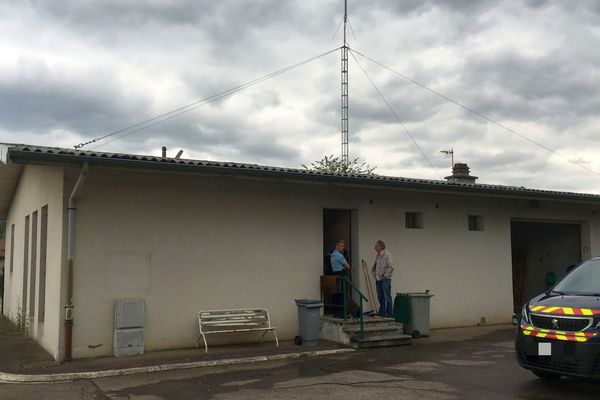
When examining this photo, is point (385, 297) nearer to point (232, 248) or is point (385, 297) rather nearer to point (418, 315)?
point (418, 315)

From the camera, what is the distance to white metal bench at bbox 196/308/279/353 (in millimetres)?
9953

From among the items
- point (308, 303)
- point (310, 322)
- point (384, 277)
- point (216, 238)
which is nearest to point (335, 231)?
point (384, 277)

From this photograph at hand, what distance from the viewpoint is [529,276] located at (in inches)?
709

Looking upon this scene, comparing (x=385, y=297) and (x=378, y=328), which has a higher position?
(x=385, y=297)

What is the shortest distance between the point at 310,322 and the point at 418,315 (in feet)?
8.16

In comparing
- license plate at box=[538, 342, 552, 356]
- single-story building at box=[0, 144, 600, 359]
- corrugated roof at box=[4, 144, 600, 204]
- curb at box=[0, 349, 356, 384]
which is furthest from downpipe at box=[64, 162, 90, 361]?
license plate at box=[538, 342, 552, 356]

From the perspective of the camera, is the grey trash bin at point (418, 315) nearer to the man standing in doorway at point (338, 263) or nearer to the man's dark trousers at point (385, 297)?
the man's dark trousers at point (385, 297)

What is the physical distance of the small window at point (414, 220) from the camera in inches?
516

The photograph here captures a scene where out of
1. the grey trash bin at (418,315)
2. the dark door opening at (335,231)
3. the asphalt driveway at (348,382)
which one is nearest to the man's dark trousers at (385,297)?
the grey trash bin at (418,315)

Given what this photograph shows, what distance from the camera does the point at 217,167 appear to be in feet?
30.6

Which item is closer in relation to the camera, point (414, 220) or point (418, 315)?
point (418, 315)

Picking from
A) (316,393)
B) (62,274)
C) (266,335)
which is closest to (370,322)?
(266,335)

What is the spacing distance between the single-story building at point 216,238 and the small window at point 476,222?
0.16 feet

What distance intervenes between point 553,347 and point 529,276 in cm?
1214
